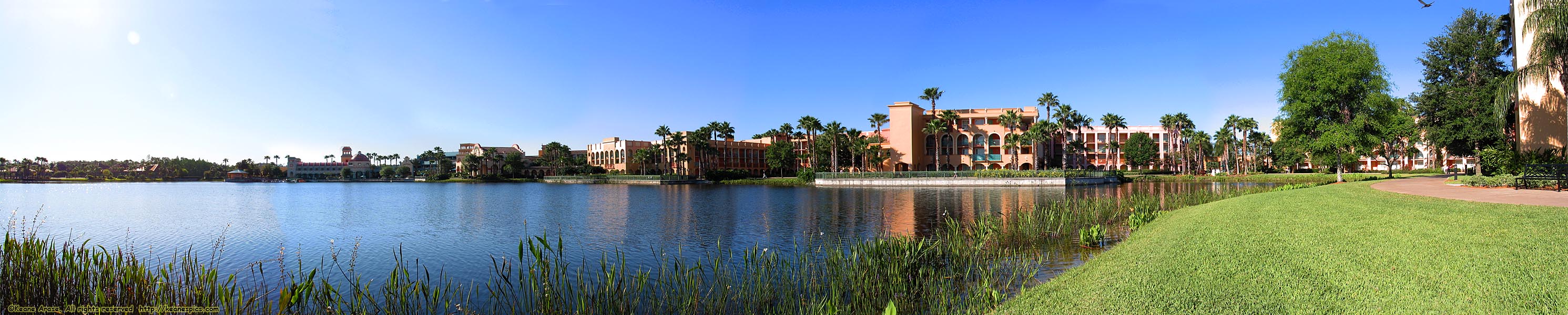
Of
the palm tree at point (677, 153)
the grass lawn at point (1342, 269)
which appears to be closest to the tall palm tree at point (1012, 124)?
the palm tree at point (677, 153)

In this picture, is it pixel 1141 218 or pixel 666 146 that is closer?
pixel 1141 218

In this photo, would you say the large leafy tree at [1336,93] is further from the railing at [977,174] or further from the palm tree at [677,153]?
the palm tree at [677,153]

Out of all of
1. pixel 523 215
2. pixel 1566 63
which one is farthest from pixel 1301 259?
pixel 523 215

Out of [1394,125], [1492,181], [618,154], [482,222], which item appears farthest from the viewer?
[618,154]

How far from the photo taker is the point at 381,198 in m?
41.1

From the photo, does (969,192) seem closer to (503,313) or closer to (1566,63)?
(1566,63)

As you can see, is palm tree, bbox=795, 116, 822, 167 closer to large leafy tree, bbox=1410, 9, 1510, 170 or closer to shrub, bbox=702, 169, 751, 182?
shrub, bbox=702, 169, 751, 182

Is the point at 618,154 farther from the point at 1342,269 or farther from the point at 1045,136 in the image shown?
the point at 1342,269

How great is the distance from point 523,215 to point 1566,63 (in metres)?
31.1

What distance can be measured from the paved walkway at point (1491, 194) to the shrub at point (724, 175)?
214 ft

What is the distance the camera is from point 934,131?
65938 mm

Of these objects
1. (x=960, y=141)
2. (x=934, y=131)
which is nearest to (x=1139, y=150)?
(x=960, y=141)

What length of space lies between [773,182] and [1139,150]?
172 feet

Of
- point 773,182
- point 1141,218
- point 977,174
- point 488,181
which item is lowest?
point 773,182
